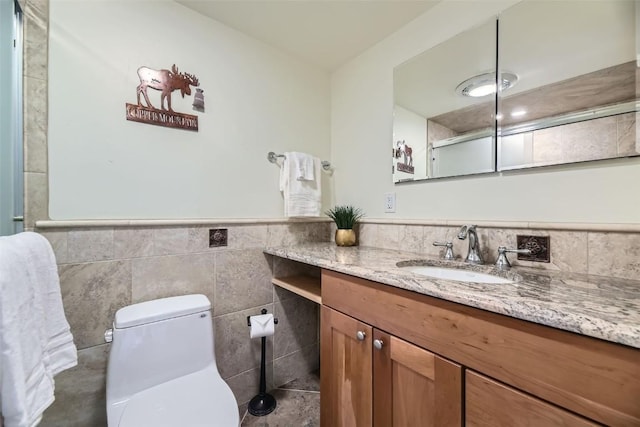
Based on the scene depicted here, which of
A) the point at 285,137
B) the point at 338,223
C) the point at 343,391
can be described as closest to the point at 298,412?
the point at 343,391

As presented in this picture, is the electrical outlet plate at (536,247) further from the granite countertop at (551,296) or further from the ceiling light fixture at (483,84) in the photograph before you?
the ceiling light fixture at (483,84)

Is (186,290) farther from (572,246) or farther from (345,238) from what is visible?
(572,246)

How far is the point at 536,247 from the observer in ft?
3.26

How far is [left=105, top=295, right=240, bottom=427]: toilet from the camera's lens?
890mm

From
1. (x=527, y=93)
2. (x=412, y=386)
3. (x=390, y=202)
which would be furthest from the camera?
(x=390, y=202)

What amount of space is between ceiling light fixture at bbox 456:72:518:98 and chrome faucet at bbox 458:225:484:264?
A: 0.63 m

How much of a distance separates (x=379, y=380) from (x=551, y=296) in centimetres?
58

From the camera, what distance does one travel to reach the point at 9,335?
51 centimetres

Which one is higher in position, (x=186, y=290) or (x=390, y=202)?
(x=390, y=202)

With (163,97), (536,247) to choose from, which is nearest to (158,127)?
(163,97)

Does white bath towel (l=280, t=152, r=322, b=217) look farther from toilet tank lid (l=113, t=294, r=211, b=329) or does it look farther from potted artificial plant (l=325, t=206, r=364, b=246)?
toilet tank lid (l=113, t=294, r=211, b=329)

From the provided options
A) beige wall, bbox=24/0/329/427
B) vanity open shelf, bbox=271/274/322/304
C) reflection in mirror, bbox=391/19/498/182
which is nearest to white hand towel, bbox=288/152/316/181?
beige wall, bbox=24/0/329/427

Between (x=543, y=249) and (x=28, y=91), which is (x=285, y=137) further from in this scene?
(x=543, y=249)

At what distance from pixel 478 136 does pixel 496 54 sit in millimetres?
362
